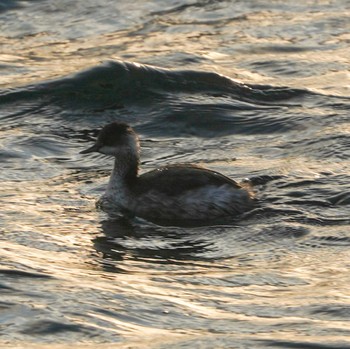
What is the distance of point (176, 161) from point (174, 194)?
1.48 m

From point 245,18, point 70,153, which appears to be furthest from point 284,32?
point 70,153

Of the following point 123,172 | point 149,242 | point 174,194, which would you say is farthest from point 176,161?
point 149,242

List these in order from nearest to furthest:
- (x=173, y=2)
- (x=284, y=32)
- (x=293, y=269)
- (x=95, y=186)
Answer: (x=293, y=269), (x=95, y=186), (x=284, y=32), (x=173, y=2)

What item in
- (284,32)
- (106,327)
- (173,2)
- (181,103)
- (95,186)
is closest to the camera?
(106,327)

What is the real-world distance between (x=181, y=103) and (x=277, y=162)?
8.81 ft

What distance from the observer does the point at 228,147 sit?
14.7 metres

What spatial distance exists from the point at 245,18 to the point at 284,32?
0.82 m

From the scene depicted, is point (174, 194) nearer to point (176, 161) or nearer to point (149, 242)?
point (149, 242)

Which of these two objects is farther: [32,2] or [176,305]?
[32,2]

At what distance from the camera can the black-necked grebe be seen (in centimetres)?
1259

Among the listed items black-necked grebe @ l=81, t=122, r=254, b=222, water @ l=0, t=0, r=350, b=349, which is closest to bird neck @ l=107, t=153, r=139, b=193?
black-necked grebe @ l=81, t=122, r=254, b=222

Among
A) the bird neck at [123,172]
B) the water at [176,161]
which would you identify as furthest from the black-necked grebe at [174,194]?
the water at [176,161]

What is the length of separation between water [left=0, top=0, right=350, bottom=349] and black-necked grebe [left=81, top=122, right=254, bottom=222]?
0.65 feet

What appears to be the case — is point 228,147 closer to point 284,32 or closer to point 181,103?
point 181,103
